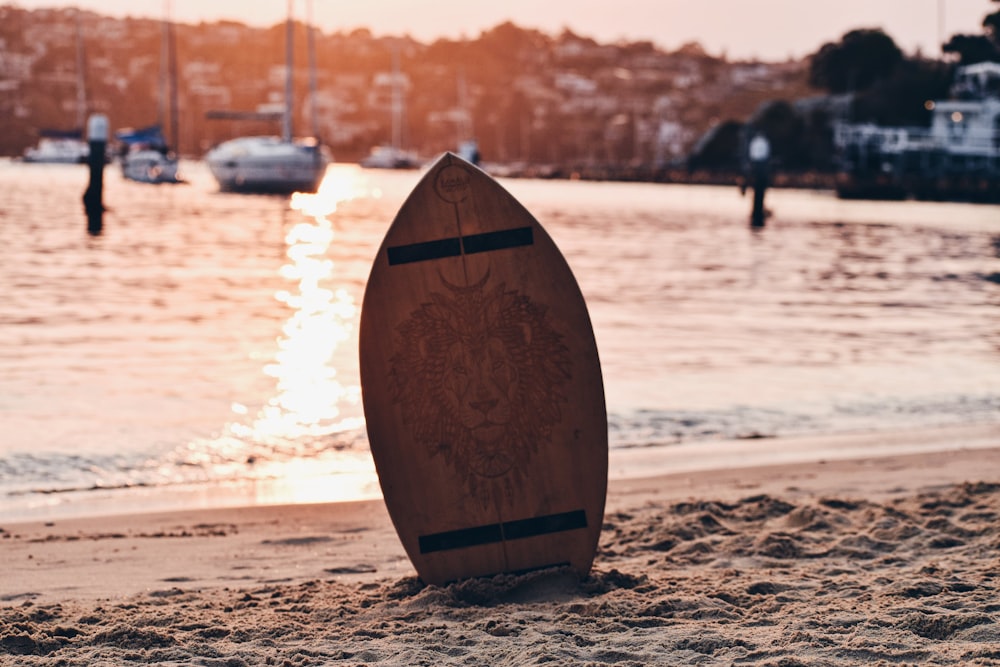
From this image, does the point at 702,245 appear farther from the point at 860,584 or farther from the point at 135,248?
the point at 860,584

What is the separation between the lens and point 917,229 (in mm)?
36719

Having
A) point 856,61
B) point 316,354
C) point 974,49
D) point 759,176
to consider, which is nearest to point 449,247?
point 316,354

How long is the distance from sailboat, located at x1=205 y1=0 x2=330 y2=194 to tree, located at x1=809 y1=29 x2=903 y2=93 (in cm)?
5454

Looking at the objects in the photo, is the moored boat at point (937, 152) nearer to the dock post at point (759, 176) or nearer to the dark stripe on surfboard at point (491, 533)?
the dock post at point (759, 176)

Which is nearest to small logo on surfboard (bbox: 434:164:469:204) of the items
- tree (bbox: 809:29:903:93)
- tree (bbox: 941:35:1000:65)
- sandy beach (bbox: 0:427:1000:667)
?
sandy beach (bbox: 0:427:1000:667)

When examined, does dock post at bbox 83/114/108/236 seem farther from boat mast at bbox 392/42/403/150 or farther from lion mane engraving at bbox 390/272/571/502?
boat mast at bbox 392/42/403/150

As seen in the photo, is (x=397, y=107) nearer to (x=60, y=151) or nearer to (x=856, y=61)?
(x=60, y=151)

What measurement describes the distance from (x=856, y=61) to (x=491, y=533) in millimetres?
92329

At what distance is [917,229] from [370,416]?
35793 mm

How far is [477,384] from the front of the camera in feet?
12.3

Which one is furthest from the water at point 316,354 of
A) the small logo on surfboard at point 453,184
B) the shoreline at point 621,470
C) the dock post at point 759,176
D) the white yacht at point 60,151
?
the white yacht at point 60,151

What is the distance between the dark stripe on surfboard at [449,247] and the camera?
12.3 ft

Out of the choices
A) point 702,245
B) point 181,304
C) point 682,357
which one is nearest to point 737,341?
point 682,357

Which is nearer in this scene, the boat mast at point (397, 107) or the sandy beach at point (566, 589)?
the sandy beach at point (566, 589)
